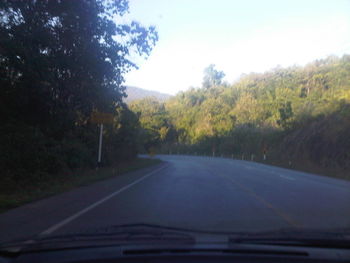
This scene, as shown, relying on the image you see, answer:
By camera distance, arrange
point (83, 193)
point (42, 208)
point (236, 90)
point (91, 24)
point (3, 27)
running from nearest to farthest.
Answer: point (42, 208) < point (83, 193) < point (3, 27) < point (91, 24) < point (236, 90)

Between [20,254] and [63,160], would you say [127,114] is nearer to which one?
[63,160]

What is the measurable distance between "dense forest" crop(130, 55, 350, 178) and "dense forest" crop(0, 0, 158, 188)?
18.5 meters

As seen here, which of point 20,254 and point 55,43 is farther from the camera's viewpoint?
point 55,43

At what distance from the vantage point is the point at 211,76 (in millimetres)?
142000

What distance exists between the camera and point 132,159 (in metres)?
38.6

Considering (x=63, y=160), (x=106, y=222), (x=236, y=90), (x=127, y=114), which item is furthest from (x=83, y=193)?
(x=236, y=90)

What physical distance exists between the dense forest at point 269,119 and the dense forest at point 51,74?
18.5 metres

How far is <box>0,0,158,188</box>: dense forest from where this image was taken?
53.1ft

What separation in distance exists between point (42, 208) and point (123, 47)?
13.2m

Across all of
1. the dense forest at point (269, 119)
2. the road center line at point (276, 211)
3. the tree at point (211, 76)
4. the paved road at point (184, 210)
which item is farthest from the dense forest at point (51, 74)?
the tree at point (211, 76)

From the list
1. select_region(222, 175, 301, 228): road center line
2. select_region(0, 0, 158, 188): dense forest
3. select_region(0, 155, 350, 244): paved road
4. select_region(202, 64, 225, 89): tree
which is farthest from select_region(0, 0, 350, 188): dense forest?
select_region(202, 64, 225, 89): tree

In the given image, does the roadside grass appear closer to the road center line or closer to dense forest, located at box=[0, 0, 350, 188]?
dense forest, located at box=[0, 0, 350, 188]

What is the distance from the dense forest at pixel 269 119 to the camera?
36125 millimetres

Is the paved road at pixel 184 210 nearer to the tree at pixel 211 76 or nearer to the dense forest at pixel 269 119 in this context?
the dense forest at pixel 269 119
